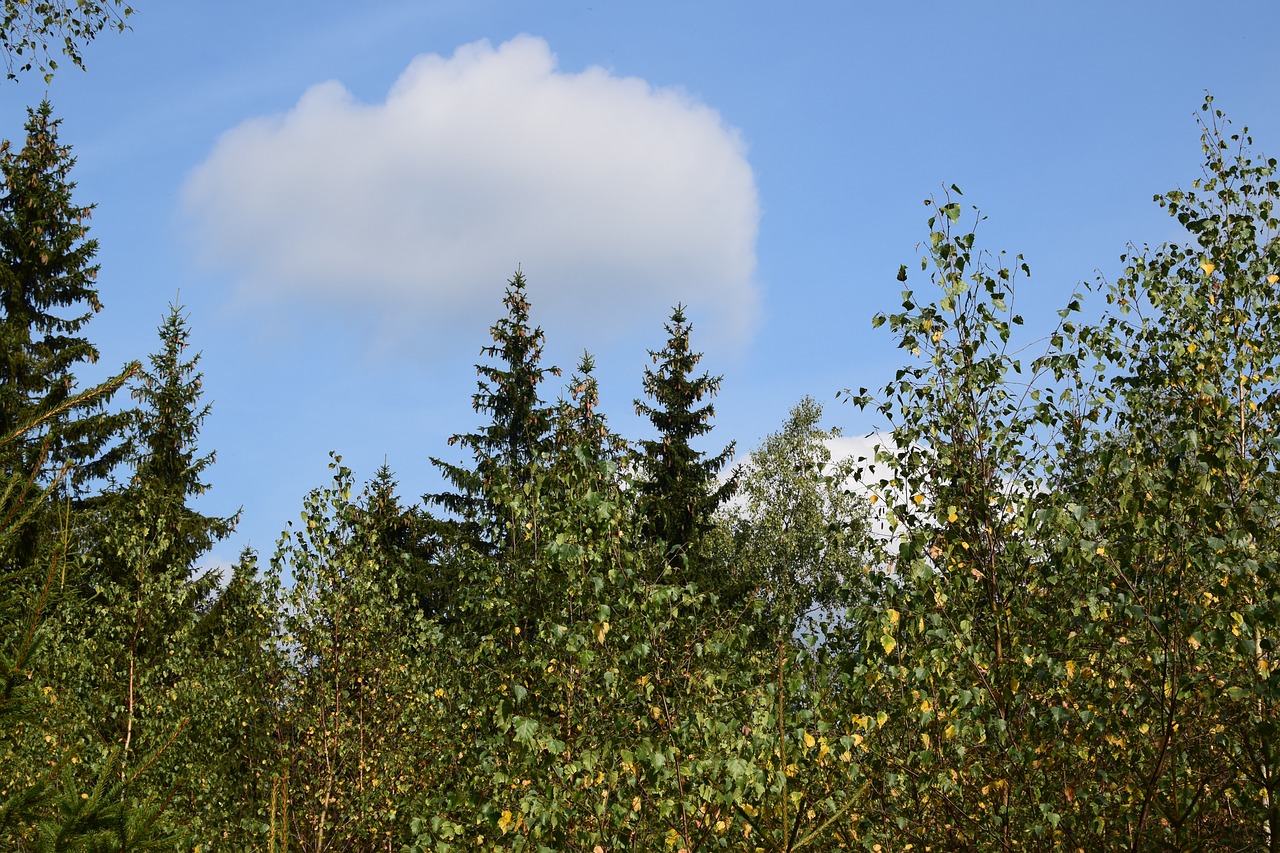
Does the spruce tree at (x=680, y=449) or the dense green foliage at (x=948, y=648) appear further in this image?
the spruce tree at (x=680, y=449)

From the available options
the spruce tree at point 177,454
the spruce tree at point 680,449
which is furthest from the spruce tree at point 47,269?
the spruce tree at point 680,449

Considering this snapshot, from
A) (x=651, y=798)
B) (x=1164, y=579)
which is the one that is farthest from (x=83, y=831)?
(x=1164, y=579)

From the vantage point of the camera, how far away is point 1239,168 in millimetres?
9492

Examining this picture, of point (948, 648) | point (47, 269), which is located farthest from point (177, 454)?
point (948, 648)

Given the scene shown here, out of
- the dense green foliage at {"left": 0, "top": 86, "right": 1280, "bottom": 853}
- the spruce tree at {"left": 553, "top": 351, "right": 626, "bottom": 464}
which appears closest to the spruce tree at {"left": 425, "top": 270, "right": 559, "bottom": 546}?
the spruce tree at {"left": 553, "top": 351, "right": 626, "bottom": 464}

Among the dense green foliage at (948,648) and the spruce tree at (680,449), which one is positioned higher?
the spruce tree at (680,449)

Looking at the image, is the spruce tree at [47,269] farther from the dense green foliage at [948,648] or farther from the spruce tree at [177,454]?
the dense green foliage at [948,648]

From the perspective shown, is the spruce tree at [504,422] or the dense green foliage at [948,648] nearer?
the dense green foliage at [948,648]

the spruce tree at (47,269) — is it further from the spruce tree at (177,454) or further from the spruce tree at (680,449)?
the spruce tree at (680,449)

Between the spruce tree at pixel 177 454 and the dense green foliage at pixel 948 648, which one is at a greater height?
the spruce tree at pixel 177 454

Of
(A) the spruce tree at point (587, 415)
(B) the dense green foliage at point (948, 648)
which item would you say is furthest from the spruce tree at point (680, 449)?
(B) the dense green foliage at point (948, 648)

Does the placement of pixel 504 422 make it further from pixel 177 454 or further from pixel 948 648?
pixel 948 648

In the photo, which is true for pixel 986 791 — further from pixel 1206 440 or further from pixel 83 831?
pixel 83 831

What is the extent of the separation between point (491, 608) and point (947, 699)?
13.5 ft
